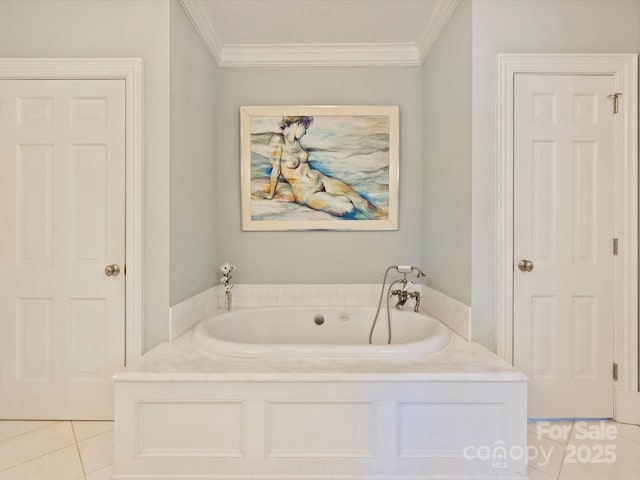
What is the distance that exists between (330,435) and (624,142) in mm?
2112

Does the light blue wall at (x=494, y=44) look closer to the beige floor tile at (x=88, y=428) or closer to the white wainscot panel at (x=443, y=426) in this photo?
the white wainscot panel at (x=443, y=426)

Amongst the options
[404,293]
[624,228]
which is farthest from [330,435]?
[624,228]

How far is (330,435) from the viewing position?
1465 mm

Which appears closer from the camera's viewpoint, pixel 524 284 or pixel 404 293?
pixel 524 284

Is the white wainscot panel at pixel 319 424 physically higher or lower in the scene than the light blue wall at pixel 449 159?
lower

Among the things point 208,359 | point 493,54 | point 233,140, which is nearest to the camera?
point 208,359

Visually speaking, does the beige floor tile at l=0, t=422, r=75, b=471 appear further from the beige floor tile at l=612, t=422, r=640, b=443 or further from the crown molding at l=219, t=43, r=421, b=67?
the beige floor tile at l=612, t=422, r=640, b=443

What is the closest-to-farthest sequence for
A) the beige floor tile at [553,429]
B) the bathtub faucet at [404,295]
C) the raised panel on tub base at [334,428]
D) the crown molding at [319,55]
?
the raised panel on tub base at [334,428] → the beige floor tile at [553,429] → the bathtub faucet at [404,295] → the crown molding at [319,55]

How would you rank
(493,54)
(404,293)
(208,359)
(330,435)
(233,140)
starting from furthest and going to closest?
(233,140), (404,293), (493,54), (208,359), (330,435)

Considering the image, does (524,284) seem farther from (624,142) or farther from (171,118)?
(171,118)

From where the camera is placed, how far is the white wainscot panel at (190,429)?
1.47 m

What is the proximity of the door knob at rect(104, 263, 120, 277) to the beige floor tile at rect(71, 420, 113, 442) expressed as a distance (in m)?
0.80

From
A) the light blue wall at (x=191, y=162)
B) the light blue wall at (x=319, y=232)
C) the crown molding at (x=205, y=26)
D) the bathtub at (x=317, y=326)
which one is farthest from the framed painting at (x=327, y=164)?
the bathtub at (x=317, y=326)

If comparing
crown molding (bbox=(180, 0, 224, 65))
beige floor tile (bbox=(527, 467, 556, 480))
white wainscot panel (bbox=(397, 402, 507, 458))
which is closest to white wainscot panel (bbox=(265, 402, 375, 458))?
white wainscot panel (bbox=(397, 402, 507, 458))
